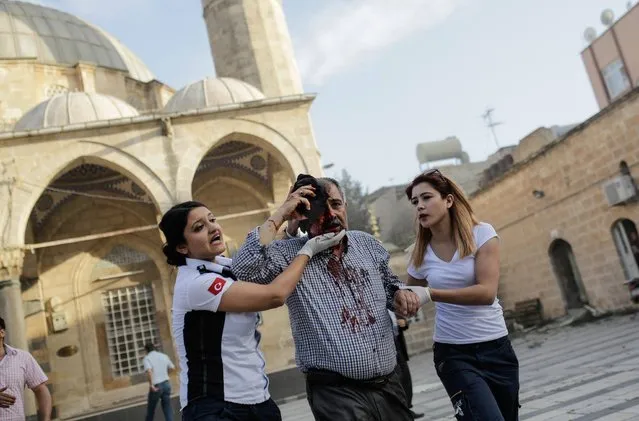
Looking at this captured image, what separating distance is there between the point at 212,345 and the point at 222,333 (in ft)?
0.19

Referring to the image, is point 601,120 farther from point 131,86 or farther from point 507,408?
point 131,86

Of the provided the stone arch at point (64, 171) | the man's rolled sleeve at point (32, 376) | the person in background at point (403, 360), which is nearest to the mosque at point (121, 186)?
the stone arch at point (64, 171)

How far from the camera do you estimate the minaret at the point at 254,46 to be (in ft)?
54.6

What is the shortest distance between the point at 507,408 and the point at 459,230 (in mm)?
814

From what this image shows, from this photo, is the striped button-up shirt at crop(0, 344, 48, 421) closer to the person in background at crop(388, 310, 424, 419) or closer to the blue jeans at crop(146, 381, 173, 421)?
the person in background at crop(388, 310, 424, 419)

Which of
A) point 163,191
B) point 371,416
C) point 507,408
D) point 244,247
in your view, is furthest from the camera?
point 163,191

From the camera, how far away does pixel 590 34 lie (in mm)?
26172

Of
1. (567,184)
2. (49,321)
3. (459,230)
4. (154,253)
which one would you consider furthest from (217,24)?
(459,230)

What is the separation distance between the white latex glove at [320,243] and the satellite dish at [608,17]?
28499mm

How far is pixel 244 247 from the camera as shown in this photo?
7.33ft

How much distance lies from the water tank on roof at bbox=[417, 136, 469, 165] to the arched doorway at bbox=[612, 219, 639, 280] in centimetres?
2423

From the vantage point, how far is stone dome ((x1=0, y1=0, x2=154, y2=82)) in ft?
60.1

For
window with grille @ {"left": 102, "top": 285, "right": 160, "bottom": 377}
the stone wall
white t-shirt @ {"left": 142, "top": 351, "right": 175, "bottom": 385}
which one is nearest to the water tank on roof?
the stone wall

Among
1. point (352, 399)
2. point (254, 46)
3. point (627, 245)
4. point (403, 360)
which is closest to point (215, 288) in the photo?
point (352, 399)
